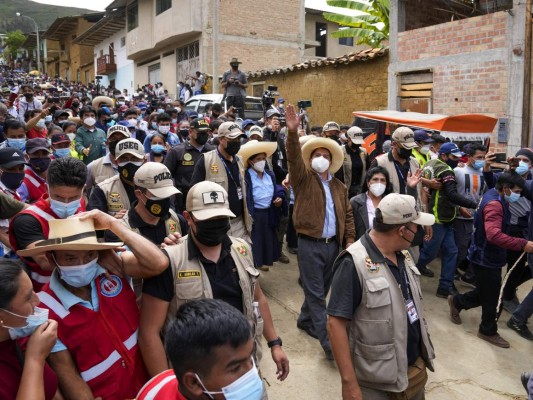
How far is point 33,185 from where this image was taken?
14.4 feet

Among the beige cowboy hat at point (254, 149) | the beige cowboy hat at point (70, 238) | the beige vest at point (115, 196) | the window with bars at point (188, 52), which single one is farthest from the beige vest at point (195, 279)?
the window with bars at point (188, 52)

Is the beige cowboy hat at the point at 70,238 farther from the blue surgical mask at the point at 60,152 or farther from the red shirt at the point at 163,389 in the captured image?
the blue surgical mask at the point at 60,152

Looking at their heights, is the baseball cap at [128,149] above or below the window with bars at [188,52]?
below

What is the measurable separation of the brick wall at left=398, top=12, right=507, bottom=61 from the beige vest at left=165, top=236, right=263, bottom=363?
31.2 ft

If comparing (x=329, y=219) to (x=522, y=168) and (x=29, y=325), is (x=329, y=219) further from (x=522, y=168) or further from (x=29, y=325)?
(x=29, y=325)

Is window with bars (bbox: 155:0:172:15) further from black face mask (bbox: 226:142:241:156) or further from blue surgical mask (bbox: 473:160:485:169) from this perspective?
black face mask (bbox: 226:142:241:156)

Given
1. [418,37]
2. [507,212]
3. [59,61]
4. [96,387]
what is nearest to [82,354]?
[96,387]

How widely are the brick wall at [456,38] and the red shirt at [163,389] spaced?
10416mm

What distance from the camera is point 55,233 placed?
2.18m

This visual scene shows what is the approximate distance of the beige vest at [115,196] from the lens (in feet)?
12.5

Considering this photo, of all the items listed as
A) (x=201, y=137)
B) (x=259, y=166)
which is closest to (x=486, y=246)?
(x=259, y=166)

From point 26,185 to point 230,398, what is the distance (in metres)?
3.53

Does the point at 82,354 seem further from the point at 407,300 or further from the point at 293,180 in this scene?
the point at 293,180

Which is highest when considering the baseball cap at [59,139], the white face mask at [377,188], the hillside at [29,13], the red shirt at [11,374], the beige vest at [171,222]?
the hillside at [29,13]
